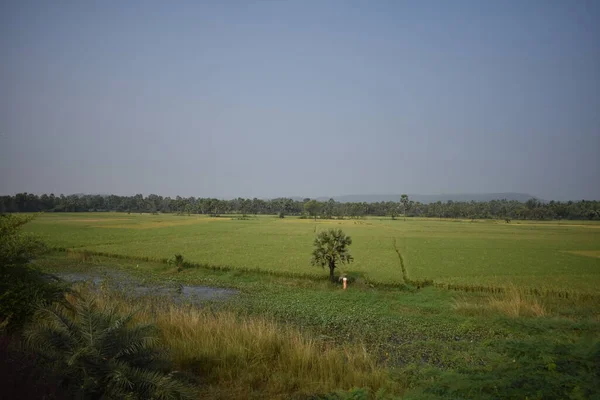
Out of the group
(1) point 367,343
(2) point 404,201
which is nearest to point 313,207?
(2) point 404,201

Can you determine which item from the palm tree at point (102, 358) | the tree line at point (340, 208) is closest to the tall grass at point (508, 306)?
the palm tree at point (102, 358)

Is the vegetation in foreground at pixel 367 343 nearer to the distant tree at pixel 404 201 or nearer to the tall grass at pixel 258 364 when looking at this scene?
the tall grass at pixel 258 364

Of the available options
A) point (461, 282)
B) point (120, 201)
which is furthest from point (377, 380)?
point (120, 201)

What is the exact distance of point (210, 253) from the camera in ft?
107

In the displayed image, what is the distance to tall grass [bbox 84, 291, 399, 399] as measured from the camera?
7188 millimetres

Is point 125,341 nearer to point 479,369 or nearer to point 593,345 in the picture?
point 479,369

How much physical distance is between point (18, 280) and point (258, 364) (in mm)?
5808

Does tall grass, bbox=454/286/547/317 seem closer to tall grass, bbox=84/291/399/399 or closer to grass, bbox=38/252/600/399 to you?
grass, bbox=38/252/600/399

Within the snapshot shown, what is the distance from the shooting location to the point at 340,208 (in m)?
156

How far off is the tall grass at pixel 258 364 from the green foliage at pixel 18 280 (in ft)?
7.68

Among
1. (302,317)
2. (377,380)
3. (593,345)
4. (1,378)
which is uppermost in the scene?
(1,378)

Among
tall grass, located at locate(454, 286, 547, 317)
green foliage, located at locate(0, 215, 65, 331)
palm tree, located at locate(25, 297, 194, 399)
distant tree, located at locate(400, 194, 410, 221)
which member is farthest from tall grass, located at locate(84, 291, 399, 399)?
distant tree, located at locate(400, 194, 410, 221)

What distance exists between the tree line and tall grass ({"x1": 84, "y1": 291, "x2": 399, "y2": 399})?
119886mm

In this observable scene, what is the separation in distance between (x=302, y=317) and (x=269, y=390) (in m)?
8.04
